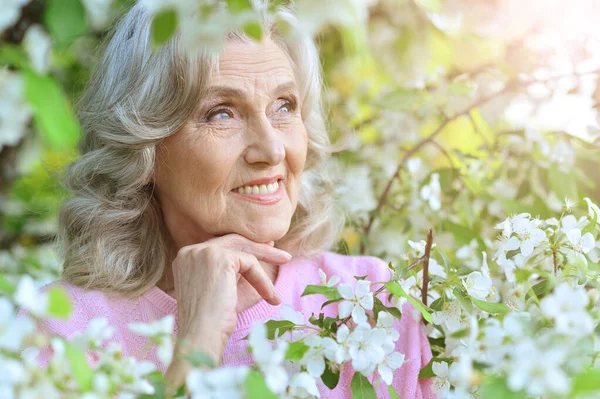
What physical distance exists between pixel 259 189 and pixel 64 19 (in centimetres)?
63

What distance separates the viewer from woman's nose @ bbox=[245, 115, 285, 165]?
1888mm

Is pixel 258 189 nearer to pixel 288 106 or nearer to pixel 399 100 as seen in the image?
pixel 288 106

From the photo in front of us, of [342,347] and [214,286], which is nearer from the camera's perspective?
[342,347]

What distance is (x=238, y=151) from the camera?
1.91 meters

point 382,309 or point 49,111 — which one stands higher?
point 49,111

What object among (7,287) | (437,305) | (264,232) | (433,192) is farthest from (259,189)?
(7,287)

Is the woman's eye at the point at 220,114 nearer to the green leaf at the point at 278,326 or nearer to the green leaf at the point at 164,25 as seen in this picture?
the green leaf at the point at 278,326

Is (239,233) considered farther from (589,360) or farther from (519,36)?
(519,36)

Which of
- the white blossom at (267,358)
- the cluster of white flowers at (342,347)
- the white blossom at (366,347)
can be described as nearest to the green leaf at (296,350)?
the cluster of white flowers at (342,347)

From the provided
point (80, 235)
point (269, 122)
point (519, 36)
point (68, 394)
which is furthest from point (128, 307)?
point (519, 36)

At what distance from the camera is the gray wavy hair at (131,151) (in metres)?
1.93

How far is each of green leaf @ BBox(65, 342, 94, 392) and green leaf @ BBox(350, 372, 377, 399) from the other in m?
0.60

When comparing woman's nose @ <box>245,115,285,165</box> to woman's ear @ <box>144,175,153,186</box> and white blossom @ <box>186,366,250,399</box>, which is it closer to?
woman's ear @ <box>144,175,153,186</box>

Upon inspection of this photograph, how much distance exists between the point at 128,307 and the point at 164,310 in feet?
0.32
